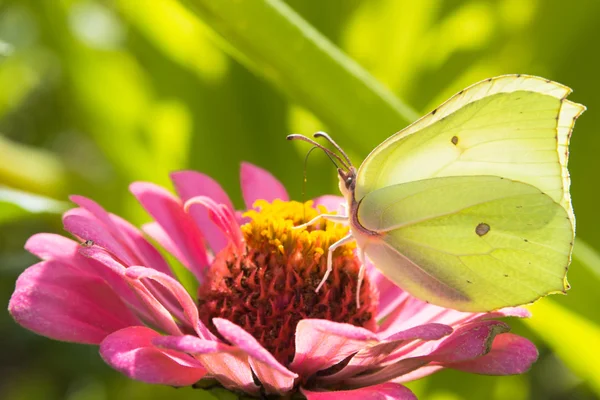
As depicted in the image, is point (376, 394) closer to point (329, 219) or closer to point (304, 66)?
point (329, 219)

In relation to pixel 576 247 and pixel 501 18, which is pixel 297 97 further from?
pixel 501 18

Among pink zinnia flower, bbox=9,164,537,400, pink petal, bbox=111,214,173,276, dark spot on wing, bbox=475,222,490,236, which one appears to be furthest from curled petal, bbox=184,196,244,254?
dark spot on wing, bbox=475,222,490,236

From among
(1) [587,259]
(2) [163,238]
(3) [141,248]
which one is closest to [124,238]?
(3) [141,248]

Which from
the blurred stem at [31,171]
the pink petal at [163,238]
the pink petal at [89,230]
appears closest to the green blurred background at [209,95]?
the blurred stem at [31,171]

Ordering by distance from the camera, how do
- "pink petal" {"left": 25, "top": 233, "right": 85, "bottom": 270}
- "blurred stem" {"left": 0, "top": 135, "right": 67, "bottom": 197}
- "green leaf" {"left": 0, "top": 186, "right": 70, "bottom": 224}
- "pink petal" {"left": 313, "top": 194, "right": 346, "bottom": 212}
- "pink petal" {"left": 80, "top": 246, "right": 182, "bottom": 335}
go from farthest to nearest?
"blurred stem" {"left": 0, "top": 135, "right": 67, "bottom": 197} < "pink petal" {"left": 313, "top": 194, "right": 346, "bottom": 212} < "green leaf" {"left": 0, "top": 186, "right": 70, "bottom": 224} < "pink petal" {"left": 25, "top": 233, "right": 85, "bottom": 270} < "pink petal" {"left": 80, "top": 246, "right": 182, "bottom": 335}

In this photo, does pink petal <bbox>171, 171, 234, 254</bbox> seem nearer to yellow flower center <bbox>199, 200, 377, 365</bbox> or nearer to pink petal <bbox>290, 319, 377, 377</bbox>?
yellow flower center <bbox>199, 200, 377, 365</bbox>

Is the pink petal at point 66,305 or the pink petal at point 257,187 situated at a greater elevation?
the pink petal at point 257,187

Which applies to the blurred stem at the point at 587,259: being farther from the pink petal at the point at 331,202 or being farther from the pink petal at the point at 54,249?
the pink petal at the point at 54,249
